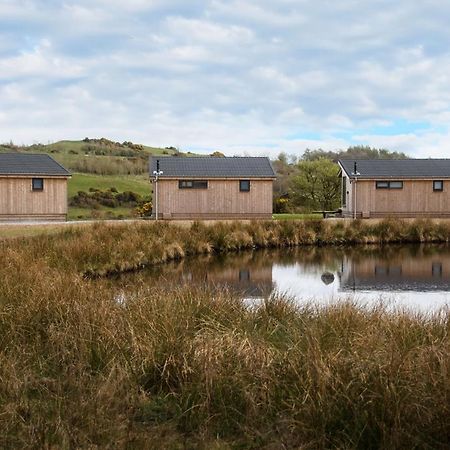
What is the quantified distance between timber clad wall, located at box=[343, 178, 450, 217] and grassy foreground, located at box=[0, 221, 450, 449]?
21.9 m

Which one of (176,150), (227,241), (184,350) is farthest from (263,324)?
(176,150)

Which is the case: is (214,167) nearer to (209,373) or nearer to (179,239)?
(179,239)

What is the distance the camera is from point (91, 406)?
3887 mm

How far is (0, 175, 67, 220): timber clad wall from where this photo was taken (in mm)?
24812

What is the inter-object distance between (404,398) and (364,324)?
2084 mm

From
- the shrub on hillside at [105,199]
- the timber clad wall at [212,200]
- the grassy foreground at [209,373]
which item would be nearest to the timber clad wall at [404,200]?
the timber clad wall at [212,200]

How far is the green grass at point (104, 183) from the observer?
3889 centimetres

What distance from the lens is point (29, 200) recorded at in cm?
2506

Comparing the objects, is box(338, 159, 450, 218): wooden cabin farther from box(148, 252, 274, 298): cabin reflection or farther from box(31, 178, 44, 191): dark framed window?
box(31, 178, 44, 191): dark framed window

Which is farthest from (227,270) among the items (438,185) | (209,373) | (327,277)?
(438,185)

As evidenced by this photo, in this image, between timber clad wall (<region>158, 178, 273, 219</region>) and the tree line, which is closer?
timber clad wall (<region>158, 178, 273, 219</region>)

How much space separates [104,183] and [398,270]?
2885 cm

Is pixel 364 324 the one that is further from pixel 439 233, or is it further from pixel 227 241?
pixel 439 233

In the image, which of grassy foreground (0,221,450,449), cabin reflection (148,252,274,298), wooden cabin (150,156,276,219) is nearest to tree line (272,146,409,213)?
wooden cabin (150,156,276,219)
